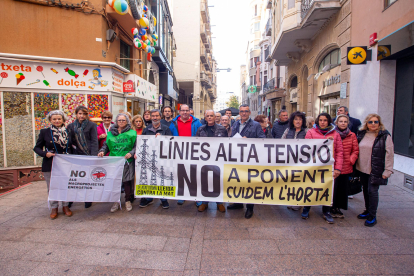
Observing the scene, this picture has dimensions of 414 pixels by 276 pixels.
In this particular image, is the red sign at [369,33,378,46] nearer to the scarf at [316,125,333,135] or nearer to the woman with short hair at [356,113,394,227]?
the woman with short hair at [356,113,394,227]

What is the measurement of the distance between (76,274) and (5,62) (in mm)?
7300

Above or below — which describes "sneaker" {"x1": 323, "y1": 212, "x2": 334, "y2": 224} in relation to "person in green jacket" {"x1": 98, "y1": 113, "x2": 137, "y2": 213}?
below

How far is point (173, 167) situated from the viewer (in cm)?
467

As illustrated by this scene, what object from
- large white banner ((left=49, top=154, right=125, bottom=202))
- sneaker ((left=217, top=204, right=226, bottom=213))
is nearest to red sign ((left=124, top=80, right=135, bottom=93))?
large white banner ((left=49, top=154, right=125, bottom=202))

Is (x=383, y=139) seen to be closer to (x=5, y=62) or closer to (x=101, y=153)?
(x=101, y=153)

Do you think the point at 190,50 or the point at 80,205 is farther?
the point at 190,50

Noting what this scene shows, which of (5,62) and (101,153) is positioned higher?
(5,62)

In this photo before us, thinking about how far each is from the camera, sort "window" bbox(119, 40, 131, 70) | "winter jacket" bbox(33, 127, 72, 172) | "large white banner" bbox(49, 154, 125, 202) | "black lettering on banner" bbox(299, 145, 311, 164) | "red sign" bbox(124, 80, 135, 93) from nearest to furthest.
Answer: "black lettering on banner" bbox(299, 145, 311, 164)
"winter jacket" bbox(33, 127, 72, 172)
"large white banner" bbox(49, 154, 125, 202)
"red sign" bbox(124, 80, 135, 93)
"window" bbox(119, 40, 131, 70)

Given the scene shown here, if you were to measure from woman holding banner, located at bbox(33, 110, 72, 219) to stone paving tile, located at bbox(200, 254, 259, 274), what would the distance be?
2.87 m

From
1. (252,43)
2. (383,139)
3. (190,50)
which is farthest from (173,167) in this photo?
Answer: (252,43)

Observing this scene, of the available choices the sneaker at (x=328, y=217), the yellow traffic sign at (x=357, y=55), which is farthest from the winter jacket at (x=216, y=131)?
the yellow traffic sign at (x=357, y=55)

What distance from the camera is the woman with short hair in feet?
13.1

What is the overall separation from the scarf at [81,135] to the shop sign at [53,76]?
3762mm

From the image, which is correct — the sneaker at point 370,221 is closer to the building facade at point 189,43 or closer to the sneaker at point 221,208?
the sneaker at point 221,208
